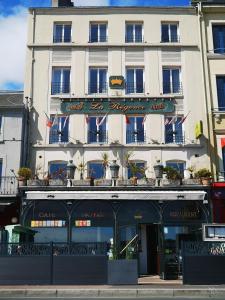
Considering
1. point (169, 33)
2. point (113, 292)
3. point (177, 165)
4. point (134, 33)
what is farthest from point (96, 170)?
point (113, 292)

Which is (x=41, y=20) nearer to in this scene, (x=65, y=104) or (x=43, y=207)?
(x=65, y=104)

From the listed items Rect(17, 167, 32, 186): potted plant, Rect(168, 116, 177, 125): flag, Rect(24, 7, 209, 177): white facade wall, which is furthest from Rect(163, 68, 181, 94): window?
Rect(17, 167, 32, 186): potted plant

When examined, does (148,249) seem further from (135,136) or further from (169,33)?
(169,33)

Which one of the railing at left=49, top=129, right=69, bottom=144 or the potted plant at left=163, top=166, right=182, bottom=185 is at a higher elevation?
the railing at left=49, top=129, right=69, bottom=144

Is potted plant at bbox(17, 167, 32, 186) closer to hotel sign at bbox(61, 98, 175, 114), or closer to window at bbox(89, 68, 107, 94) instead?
hotel sign at bbox(61, 98, 175, 114)

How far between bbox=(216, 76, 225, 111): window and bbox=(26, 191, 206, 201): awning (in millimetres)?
5273

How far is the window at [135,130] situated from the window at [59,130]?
3083 mm

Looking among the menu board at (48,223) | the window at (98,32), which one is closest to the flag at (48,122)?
the menu board at (48,223)

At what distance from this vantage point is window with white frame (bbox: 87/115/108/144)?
832 inches

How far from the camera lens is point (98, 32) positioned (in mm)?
23125

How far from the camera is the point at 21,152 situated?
2036cm

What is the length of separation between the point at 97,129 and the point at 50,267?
9374 millimetres

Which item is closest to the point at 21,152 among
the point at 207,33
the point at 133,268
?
the point at 133,268

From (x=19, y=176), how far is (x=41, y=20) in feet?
29.8
